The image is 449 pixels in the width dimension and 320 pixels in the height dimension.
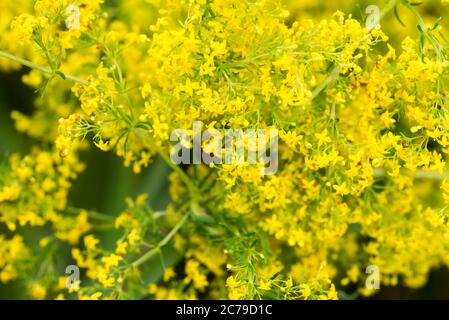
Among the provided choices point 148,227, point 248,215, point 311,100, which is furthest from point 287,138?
point 148,227

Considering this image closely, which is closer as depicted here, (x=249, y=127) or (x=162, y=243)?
(x=249, y=127)

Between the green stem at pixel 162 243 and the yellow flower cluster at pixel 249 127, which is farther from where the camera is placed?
the green stem at pixel 162 243

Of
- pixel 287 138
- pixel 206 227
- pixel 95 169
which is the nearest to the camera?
pixel 287 138

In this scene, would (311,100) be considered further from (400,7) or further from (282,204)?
(400,7)

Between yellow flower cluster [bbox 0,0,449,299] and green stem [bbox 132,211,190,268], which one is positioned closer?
yellow flower cluster [bbox 0,0,449,299]

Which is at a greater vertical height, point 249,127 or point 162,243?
point 249,127

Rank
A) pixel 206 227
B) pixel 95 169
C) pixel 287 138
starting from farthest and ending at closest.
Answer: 1. pixel 95 169
2. pixel 206 227
3. pixel 287 138

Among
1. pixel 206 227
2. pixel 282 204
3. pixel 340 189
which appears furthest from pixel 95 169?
pixel 340 189

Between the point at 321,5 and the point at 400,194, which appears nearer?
the point at 400,194

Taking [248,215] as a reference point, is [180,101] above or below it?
above

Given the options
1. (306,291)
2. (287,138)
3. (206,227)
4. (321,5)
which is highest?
(321,5)

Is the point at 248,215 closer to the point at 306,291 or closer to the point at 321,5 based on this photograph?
the point at 306,291
